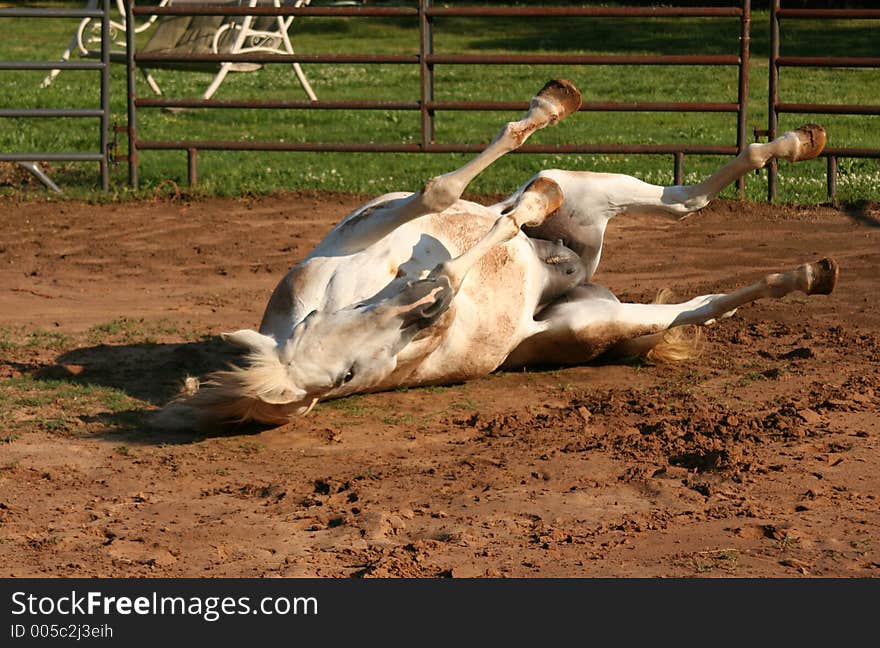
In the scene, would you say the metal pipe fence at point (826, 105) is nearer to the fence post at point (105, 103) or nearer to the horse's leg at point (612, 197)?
the horse's leg at point (612, 197)

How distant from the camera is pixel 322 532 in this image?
12.7 ft

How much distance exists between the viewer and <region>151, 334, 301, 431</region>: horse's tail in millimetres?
4430

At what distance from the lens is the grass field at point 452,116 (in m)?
10.0

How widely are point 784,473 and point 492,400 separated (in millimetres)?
1366

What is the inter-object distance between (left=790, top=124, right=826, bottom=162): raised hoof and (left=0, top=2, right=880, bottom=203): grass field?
301 centimetres

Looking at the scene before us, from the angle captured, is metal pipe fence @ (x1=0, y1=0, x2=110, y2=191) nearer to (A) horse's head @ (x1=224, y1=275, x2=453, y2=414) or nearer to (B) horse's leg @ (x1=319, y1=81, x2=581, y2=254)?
(B) horse's leg @ (x1=319, y1=81, x2=581, y2=254)

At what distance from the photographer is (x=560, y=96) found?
19.1 ft

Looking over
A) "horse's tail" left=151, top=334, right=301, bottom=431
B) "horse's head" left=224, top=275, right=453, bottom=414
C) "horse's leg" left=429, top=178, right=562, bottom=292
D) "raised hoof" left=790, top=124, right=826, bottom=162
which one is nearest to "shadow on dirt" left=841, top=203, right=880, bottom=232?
"raised hoof" left=790, top=124, right=826, bottom=162

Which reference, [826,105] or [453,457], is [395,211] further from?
[826,105]

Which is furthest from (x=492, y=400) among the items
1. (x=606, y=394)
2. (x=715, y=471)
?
(x=715, y=471)

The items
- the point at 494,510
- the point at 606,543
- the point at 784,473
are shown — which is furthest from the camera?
the point at 784,473

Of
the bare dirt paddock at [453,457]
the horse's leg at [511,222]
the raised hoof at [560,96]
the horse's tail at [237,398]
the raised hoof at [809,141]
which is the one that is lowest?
the bare dirt paddock at [453,457]

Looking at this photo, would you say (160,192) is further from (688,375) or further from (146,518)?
(146,518)

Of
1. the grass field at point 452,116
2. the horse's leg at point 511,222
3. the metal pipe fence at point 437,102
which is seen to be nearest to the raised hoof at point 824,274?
the horse's leg at point 511,222
